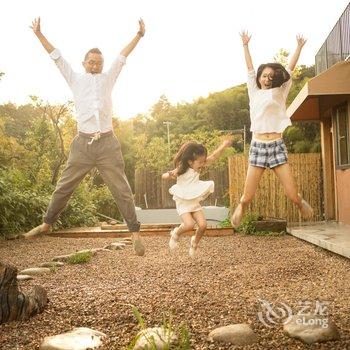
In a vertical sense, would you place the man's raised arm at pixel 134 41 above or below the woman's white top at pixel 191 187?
above

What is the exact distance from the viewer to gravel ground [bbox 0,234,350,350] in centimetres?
346

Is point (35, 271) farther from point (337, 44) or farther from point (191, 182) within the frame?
point (337, 44)

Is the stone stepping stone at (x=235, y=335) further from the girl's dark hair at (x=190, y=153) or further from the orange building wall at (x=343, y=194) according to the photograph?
the orange building wall at (x=343, y=194)

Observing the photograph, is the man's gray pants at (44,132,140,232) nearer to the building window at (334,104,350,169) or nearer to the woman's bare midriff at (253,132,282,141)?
the woman's bare midriff at (253,132,282,141)

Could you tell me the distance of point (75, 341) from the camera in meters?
3.14

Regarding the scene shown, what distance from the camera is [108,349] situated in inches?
122

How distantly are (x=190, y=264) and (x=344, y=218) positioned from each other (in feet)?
16.9

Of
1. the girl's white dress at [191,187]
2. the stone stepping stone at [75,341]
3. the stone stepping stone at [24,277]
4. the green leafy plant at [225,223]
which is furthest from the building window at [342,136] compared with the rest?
the stone stepping stone at [75,341]

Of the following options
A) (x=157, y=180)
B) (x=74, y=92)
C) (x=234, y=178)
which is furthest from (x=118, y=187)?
(x=157, y=180)

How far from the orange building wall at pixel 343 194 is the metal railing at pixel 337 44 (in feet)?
7.51

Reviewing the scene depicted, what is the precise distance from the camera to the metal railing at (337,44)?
389 inches

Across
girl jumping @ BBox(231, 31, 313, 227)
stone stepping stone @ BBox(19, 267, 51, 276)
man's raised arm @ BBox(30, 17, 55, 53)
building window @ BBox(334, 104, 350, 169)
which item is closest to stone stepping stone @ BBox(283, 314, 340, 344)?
girl jumping @ BBox(231, 31, 313, 227)

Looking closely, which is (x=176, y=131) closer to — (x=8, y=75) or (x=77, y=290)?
(x=8, y=75)

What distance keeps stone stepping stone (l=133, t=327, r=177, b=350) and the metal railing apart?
8163mm
